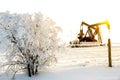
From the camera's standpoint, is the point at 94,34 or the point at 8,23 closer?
the point at 8,23

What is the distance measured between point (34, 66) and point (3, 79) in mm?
1528

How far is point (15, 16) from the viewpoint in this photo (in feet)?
46.9

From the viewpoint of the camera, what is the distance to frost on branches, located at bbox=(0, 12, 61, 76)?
14141mm

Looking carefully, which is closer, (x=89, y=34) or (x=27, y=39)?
(x=27, y=39)

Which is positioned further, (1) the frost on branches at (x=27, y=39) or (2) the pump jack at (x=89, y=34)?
(2) the pump jack at (x=89, y=34)

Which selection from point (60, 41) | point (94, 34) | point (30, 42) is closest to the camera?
point (30, 42)

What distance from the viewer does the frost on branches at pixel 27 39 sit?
557 inches

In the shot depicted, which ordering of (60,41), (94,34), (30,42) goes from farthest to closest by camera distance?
(94,34)
(60,41)
(30,42)

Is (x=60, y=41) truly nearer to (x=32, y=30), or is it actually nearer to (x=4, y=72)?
(x=32, y=30)

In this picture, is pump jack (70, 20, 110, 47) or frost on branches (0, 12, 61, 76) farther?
pump jack (70, 20, 110, 47)

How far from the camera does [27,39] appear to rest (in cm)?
1407

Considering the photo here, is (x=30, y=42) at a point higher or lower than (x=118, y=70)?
higher

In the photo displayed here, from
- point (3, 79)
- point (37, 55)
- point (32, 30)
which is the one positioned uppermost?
point (32, 30)

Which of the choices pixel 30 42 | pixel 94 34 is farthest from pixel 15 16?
pixel 94 34
